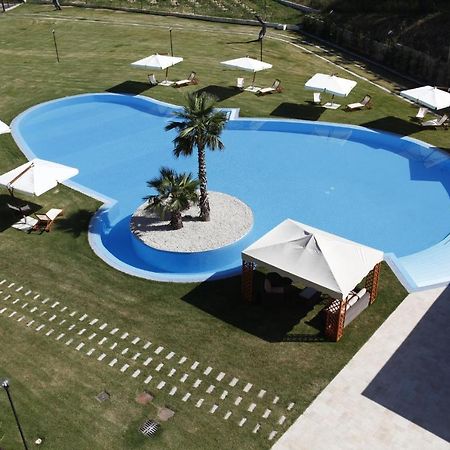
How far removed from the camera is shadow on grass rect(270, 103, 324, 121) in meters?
34.9

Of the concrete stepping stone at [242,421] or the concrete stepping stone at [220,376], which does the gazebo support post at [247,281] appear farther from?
the concrete stepping stone at [242,421]

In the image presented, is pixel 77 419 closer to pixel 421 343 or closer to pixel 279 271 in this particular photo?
pixel 279 271

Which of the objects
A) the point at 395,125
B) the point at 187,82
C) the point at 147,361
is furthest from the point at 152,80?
the point at 147,361

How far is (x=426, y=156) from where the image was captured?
1188 inches

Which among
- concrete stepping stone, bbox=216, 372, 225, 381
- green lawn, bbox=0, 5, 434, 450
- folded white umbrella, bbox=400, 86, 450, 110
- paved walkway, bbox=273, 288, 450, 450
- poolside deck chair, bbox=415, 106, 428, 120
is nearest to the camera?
paved walkway, bbox=273, 288, 450, 450

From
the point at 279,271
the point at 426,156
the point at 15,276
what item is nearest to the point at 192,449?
the point at 279,271

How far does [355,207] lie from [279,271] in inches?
388

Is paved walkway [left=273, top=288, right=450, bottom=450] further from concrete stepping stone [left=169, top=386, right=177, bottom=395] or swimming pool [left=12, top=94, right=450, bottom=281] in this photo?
swimming pool [left=12, top=94, right=450, bottom=281]

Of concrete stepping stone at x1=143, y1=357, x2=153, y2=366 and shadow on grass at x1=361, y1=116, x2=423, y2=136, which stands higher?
shadow on grass at x1=361, y1=116, x2=423, y2=136

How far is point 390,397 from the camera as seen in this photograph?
1490cm

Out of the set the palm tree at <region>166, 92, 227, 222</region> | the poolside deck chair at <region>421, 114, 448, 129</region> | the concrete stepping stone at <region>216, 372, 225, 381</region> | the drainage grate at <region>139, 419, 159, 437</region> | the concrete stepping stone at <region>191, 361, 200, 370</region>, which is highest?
the palm tree at <region>166, 92, 227, 222</region>

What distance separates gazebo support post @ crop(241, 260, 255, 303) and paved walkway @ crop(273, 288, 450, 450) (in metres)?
4.32

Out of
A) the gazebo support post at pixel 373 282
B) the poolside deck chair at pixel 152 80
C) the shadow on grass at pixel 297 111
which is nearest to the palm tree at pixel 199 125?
the gazebo support post at pixel 373 282

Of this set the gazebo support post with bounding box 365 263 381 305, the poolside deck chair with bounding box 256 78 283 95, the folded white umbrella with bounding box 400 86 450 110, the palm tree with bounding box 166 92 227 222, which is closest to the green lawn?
the gazebo support post with bounding box 365 263 381 305
